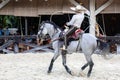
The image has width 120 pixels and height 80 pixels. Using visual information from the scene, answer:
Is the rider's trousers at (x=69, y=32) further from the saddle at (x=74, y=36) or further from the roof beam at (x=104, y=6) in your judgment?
the roof beam at (x=104, y=6)

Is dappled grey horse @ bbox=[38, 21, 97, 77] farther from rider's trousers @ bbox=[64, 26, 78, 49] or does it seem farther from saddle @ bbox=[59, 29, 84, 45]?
rider's trousers @ bbox=[64, 26, 78, 49]

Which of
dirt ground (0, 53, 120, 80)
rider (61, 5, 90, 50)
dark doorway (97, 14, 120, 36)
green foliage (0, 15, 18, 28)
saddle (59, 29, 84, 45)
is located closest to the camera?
dirt ground (0, 53, 120, 80)

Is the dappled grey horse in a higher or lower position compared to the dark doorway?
higher

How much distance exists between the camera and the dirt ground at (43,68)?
10173mm

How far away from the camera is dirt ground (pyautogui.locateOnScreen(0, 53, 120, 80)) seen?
10.2 meters

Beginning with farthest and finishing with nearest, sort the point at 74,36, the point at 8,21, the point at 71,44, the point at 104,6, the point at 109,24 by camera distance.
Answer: the point at 8,21
the point at 109,24
the point at 104,6
the point at 71,44
the point at 74,36

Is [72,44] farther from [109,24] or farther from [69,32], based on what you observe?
[109,24]

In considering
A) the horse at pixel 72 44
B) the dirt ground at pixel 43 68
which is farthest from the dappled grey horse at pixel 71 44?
the dirt ground at pixel 43 68

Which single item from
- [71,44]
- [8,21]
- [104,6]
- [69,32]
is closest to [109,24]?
[104,6]

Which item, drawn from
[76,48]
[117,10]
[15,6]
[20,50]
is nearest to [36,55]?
[20,50]

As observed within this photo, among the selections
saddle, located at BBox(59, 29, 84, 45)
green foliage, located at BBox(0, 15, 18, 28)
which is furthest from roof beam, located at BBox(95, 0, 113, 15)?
saddle, located at BBox(59, 29, 84, 45)

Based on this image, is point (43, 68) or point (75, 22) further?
point (43, 68)

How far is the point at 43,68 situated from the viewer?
11852 millimetres

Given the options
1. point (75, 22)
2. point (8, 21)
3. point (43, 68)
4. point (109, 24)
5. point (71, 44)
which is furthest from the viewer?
point (8, 21)
